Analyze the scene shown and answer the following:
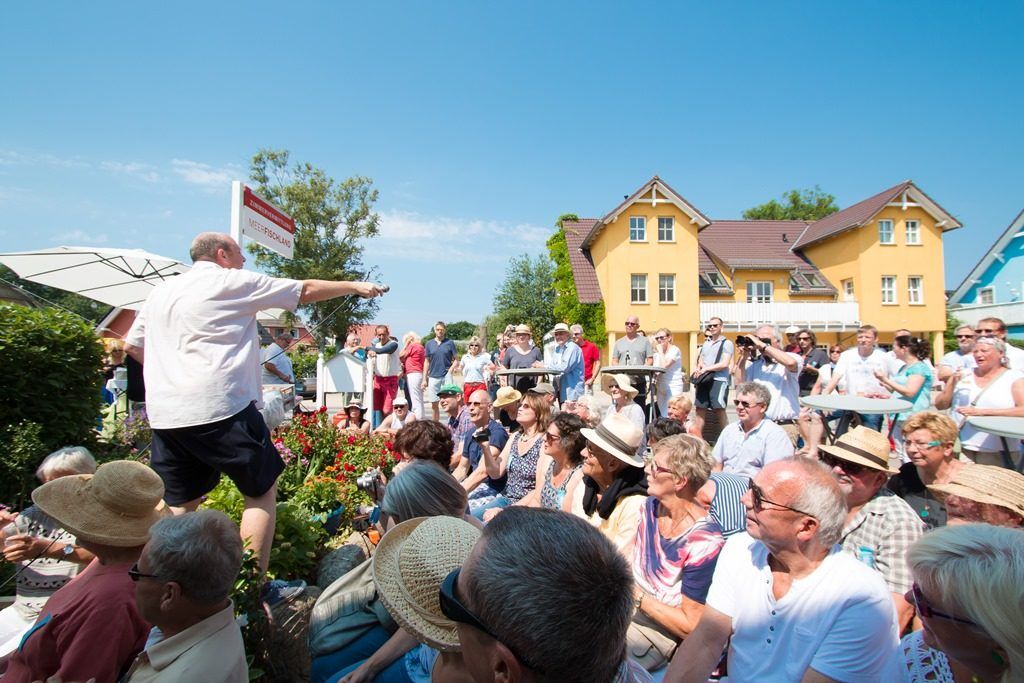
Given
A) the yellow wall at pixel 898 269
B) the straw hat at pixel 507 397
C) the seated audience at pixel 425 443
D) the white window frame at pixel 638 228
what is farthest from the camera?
the yellow wall at pixel 898 269

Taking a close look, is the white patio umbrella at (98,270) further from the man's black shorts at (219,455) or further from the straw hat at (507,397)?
the man's black shorts at (219,455)

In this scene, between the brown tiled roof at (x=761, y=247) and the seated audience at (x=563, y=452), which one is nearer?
the seated audience at (x=563, y=452)

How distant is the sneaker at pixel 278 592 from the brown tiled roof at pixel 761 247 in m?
32.2

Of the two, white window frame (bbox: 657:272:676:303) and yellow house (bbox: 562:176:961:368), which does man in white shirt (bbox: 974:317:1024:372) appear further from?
white window frame (bbox: 657:272:676:303)

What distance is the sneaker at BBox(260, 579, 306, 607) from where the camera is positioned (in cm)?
292

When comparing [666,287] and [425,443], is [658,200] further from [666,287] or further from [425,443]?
[425,443]

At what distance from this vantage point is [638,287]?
2992 cm

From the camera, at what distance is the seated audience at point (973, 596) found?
4.53 ft

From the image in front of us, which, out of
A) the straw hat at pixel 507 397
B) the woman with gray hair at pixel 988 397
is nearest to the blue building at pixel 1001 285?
the woman with gray hair at pixel 988 397

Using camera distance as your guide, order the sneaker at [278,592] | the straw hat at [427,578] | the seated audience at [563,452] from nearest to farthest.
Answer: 1. the straw hat at [427,578]
2. the sneaker at [278,592]
3. the seated audience at [563,452]

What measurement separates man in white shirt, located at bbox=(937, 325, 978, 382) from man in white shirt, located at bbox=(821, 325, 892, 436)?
723 mm

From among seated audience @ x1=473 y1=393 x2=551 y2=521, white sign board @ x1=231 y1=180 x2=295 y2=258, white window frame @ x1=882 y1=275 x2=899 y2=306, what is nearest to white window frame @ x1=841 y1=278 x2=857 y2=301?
white window frame @ x1=882 y1=275 x2=899 y2=306

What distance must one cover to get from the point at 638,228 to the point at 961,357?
2440cm

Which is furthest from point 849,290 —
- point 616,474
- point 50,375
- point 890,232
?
point 50,375
